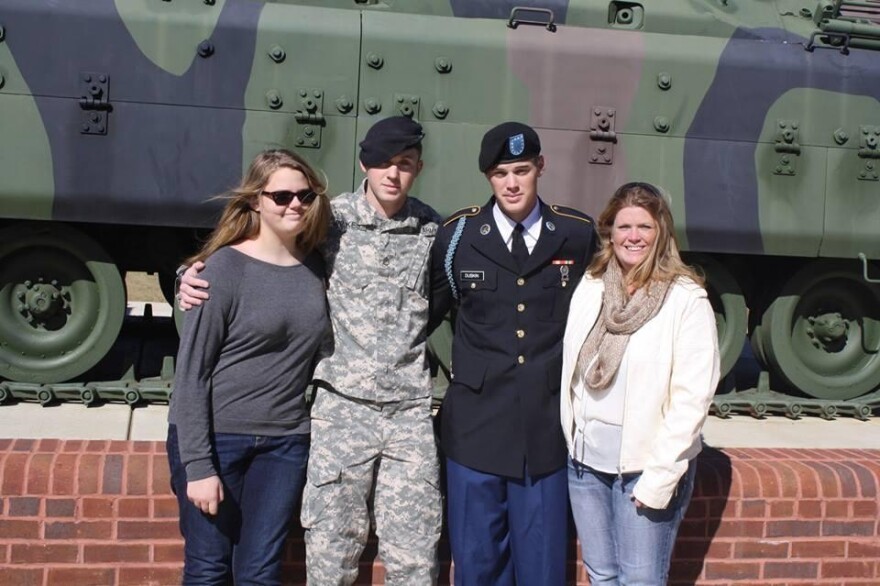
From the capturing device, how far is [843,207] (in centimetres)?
665

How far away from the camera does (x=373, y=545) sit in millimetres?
4008

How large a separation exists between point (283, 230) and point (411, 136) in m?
0.48

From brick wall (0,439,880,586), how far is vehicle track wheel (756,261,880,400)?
2397 mm

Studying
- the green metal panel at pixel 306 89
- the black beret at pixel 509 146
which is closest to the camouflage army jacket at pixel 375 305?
the black beret at pixel 509 146

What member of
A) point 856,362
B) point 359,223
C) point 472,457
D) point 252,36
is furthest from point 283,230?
point 856,362

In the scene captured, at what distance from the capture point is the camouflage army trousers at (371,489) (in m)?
3.31

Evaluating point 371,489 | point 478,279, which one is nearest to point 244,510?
point 371,489

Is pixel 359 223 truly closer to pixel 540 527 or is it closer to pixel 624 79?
pixel 540 527

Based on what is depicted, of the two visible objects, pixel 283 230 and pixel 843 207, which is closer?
pixel 283 230

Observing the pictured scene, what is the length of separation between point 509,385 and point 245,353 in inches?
32.4

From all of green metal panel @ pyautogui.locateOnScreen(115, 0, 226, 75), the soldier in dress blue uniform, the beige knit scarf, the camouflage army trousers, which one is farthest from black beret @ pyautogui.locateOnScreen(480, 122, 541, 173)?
green metal panel @ pyautogui.locateOnScreen(115, 0, 226, 75)

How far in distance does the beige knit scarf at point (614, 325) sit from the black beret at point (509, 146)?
18.5 inches

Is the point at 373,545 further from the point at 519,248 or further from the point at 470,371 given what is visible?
the point at 519,248

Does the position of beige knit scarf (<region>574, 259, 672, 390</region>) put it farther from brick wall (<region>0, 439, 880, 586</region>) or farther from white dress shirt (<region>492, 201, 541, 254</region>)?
brick wall (<region>0, 439, 880, 586</region>)
